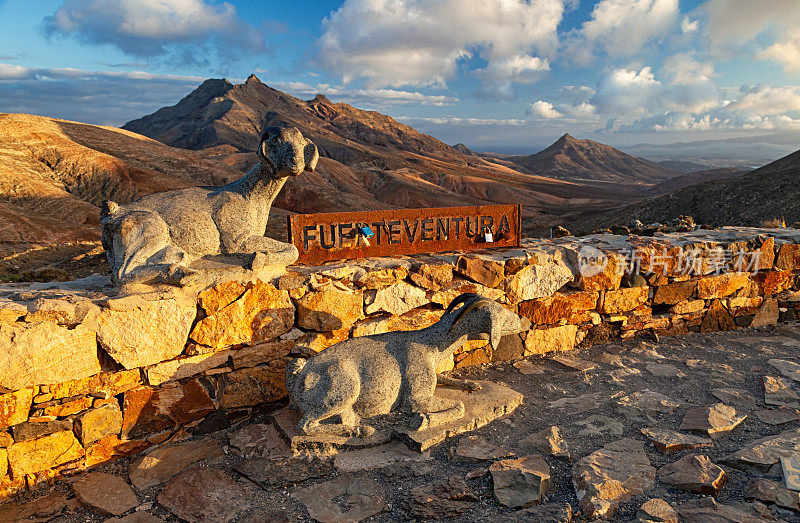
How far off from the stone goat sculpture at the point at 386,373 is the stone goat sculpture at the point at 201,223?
3.51 ft

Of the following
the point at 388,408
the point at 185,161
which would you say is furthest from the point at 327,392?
the point at 185,161

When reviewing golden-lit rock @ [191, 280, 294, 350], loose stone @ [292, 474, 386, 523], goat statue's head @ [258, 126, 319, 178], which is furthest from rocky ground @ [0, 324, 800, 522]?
goat statue's head @ [258, 126, 319, 178]

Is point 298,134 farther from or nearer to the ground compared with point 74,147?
nearer to the ground

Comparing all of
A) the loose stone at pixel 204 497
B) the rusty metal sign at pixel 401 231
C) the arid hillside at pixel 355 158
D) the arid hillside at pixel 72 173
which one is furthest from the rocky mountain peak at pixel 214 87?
the loose stone at pixel 204 497

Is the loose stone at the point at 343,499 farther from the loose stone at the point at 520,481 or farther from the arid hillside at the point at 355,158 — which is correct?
the arid hillside at the point at 355,158

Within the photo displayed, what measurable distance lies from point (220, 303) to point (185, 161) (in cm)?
3610

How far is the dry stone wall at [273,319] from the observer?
3143 mm

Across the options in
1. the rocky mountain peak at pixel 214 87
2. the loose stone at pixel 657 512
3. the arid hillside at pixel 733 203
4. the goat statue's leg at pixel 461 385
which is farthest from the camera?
the rocky mountain peak at pixel 214 87

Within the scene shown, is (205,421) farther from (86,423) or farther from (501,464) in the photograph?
(501,464)

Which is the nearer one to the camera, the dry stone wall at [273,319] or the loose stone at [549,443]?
the dry stone wall at [273,319]

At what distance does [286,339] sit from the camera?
4.12 m

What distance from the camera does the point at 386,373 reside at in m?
3.52

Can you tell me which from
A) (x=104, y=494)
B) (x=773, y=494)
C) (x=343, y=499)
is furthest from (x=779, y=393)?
(x=104, y=494)

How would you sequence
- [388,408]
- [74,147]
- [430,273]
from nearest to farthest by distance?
[388,408]
[430,273]
[74,147]
